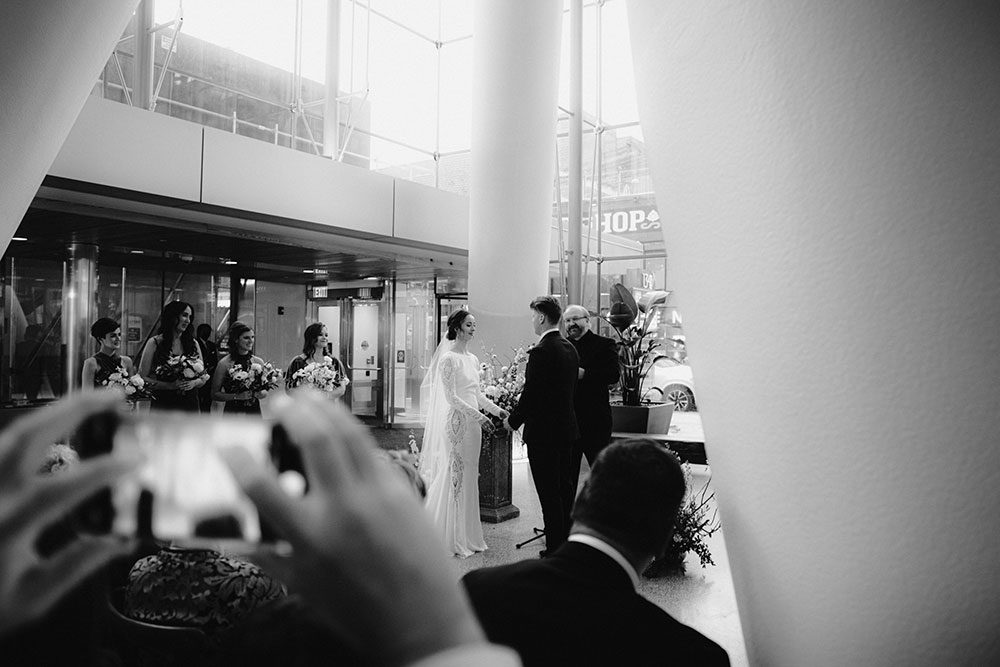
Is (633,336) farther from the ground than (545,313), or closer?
closer

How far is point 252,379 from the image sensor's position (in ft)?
18.4

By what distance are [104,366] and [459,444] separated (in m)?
2.53

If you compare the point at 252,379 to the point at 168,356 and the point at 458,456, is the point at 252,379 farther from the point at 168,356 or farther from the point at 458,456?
the point at 458,456

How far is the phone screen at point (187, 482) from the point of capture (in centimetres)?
51

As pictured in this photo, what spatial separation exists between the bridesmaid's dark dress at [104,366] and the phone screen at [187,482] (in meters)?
5.11

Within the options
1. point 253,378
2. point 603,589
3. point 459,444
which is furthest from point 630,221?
point 603,589

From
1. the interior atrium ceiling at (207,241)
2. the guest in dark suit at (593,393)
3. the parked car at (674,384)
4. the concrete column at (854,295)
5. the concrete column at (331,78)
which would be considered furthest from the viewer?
the parked car at (674,384)

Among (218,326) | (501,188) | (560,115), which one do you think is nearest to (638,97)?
(501,188)

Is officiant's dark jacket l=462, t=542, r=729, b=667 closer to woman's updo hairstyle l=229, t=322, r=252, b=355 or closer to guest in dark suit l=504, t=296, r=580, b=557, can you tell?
guest in dark suit l=504, t=296, r=580, b=557

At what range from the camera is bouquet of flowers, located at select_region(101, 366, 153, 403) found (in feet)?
16.5

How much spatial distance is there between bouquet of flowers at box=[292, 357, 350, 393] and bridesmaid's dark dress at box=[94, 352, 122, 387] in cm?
121

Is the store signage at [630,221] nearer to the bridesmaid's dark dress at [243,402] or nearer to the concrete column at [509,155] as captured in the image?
the concrete column at [509,155]

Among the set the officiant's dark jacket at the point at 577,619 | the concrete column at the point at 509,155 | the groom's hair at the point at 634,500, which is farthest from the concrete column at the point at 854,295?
the concrete column at the point at 509,155

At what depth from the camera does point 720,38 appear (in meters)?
1.75
